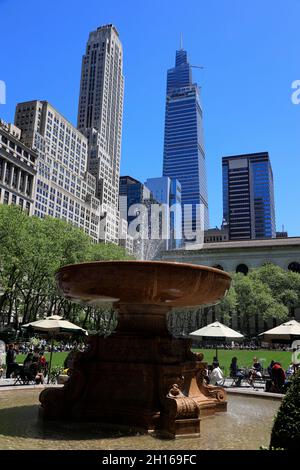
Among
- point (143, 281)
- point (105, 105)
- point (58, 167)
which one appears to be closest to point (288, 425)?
point (143, 281)

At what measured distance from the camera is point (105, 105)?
6432 inches

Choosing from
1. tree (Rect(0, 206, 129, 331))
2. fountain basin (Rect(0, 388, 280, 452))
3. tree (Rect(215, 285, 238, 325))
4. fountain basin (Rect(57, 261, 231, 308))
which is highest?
tree (Rect(0, 206, 129, 331))

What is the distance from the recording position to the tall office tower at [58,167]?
10700 centimetres

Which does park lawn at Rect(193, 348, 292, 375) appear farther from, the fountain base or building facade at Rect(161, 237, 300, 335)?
building facade at Rect(161, 237, 300, 335)

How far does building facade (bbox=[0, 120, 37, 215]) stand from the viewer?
278 feet

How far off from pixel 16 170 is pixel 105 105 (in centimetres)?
8374

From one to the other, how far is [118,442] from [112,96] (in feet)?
572

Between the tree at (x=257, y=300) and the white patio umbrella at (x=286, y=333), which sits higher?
the tree at (x=257, y=300)

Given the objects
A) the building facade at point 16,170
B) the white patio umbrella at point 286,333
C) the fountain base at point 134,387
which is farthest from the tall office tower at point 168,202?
the fountain base at point 134,387

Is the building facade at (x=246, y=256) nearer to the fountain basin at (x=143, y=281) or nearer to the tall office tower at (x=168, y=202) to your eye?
the tall office tower at (x=168, y=202)

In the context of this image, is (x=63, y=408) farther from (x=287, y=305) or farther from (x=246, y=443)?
(x=287, y=305)

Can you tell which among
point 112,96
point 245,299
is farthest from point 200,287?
point 112,96

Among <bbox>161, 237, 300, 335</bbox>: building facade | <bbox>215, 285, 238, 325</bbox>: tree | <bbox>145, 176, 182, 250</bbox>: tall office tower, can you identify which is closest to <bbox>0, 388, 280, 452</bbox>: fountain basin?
<bbox>215, 285, 238, 325</bbox>: tree

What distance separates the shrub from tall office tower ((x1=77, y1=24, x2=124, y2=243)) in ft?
465
